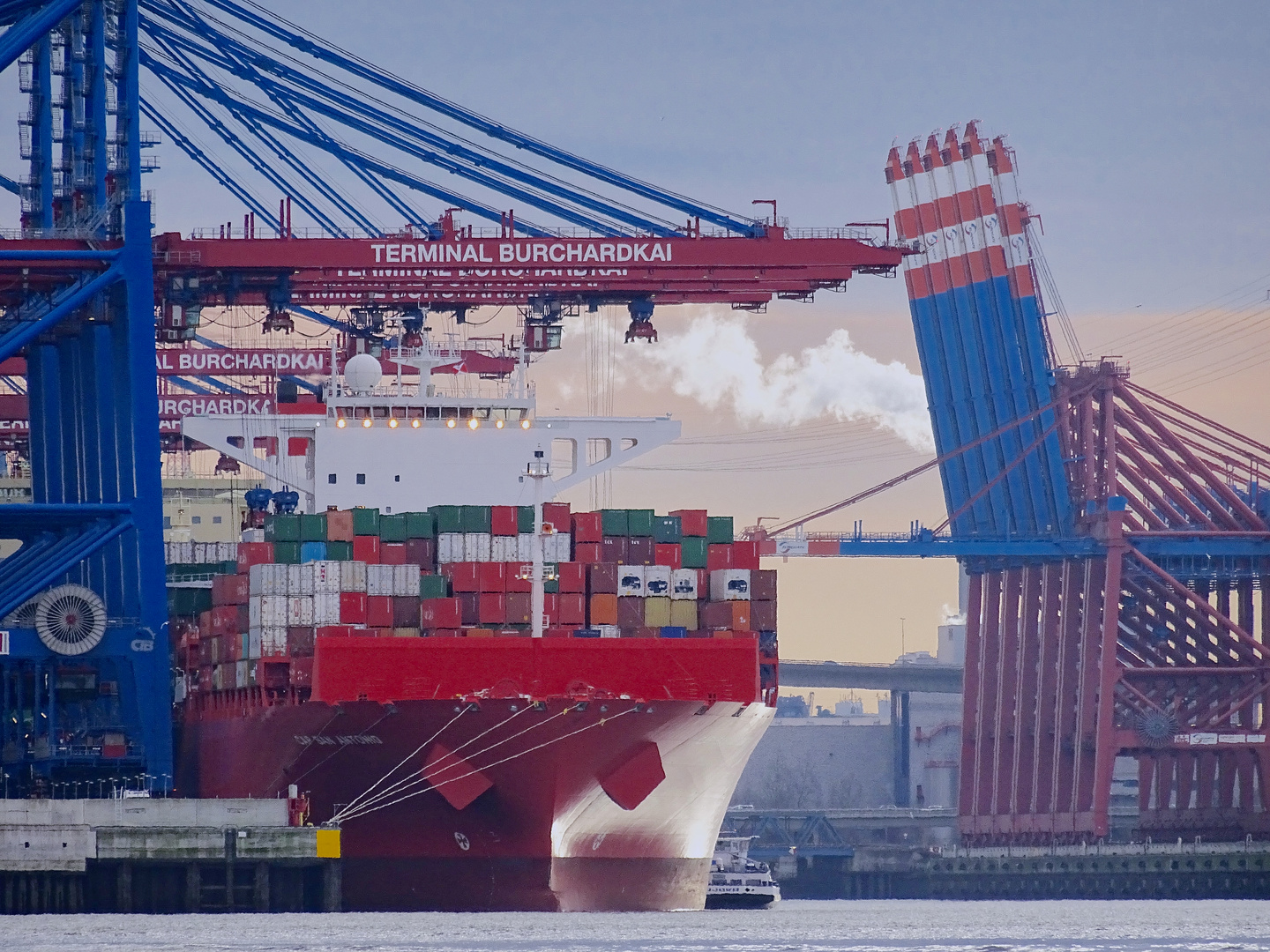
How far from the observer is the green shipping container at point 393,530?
52.4m

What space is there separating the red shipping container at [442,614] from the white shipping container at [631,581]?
3020mm

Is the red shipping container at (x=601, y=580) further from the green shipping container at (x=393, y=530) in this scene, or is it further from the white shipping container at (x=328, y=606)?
the white shipping container at (x=328, y=606)

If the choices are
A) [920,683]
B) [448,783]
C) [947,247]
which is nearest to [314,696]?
[448,783]

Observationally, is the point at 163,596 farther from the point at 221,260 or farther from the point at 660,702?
the point at 660,702

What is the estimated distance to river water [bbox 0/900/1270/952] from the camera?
43781mm

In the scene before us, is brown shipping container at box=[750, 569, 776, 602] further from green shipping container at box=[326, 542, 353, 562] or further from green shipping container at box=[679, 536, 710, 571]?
green shipping container at box=[326, 542, 353, 562]

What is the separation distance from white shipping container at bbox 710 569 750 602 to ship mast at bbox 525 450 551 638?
4.22 m

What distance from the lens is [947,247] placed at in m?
92.2

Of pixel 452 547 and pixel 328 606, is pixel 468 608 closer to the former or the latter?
pixel 452 547

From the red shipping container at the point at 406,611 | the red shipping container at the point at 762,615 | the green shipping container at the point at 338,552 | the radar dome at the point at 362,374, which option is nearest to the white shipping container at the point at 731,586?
the red shipping container at the point at 762,615

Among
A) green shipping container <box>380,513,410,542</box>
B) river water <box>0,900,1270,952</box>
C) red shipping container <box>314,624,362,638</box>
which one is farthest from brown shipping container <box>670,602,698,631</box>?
red shipping container <box>314,624,362,638</box>

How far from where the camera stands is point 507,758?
1945 inches

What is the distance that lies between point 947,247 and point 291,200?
3558 cm

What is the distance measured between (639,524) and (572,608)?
228cm
